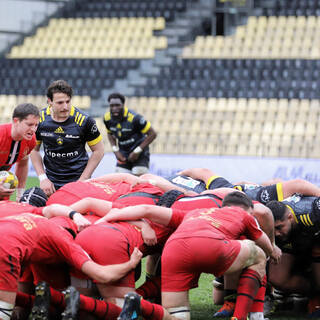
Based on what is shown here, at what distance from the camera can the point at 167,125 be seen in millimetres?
16266

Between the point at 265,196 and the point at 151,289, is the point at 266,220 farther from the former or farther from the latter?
the point at 151,289

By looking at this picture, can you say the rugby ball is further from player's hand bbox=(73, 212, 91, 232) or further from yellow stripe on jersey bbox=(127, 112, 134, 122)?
yellow stripe on jersey bbox=(127, 112, 134, 122)

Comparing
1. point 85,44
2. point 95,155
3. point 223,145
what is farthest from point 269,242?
point 85,44

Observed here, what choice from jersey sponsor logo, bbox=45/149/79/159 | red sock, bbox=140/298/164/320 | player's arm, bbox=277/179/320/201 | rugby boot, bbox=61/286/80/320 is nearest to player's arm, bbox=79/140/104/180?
jersey sponsor logo, bbox=45/149/79/159

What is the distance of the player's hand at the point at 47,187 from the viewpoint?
6.84m

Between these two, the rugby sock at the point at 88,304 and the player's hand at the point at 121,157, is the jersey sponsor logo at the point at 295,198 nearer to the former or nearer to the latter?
the rugby sock at the point at 88,304

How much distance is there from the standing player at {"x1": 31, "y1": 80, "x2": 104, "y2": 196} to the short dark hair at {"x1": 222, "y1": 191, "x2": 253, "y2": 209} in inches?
98.0

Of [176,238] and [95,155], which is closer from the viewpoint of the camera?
[176,238]

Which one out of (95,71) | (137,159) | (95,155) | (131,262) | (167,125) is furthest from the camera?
(95,71)

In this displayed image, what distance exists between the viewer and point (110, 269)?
172 inches

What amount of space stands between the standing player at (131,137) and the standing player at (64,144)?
303 centimetres

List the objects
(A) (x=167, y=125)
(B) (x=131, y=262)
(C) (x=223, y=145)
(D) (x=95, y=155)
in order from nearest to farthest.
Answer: (B) (x=131, y=262), (D) (x=95, y=155), (C) (x=223, y=145), (A) (x=167, y=125)

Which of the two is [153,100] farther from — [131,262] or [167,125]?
[131,262]

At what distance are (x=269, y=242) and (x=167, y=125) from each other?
457 inches
